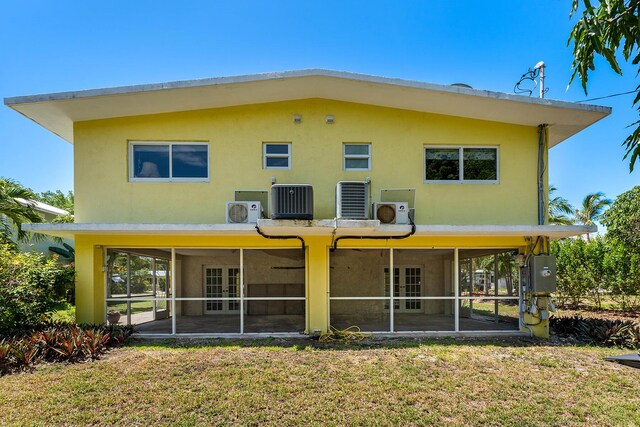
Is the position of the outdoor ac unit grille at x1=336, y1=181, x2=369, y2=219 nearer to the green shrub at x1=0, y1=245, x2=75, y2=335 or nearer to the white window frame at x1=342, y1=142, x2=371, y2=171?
the white window frame at x1=342, y1=142, x2=371, y2=171

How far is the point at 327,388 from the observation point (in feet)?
20.1

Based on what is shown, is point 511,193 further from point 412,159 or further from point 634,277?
point 634,277

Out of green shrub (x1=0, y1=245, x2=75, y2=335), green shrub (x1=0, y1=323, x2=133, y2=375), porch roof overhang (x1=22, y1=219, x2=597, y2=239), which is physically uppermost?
porch roof overhang (x1=22, y1=219, x2=597, y2=239)

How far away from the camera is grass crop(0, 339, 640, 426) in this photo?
518 cm

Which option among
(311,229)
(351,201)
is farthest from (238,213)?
(351,201)

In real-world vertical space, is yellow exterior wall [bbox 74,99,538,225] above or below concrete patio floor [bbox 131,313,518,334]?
above

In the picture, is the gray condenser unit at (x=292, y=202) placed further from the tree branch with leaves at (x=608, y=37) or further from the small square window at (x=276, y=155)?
the tree branch with leaves at (x=608, y=37)

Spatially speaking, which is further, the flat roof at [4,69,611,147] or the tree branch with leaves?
the flat roof at [4,69,611,147]

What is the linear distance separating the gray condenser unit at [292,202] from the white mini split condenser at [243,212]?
96 centimetres

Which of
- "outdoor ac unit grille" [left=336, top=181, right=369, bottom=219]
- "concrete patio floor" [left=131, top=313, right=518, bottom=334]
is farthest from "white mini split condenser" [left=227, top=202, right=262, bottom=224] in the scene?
"concrete patio floor" [left=131, top=313, right=518, bottom=334]

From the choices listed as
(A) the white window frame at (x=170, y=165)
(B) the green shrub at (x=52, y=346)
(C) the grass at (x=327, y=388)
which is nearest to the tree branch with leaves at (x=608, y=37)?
(C) the grass at (x=327, y=388)

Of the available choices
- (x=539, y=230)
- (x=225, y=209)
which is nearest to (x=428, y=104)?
(x=539, y=230)

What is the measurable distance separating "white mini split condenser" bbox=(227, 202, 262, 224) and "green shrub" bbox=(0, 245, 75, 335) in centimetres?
436

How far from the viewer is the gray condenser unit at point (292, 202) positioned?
27.1 ft
